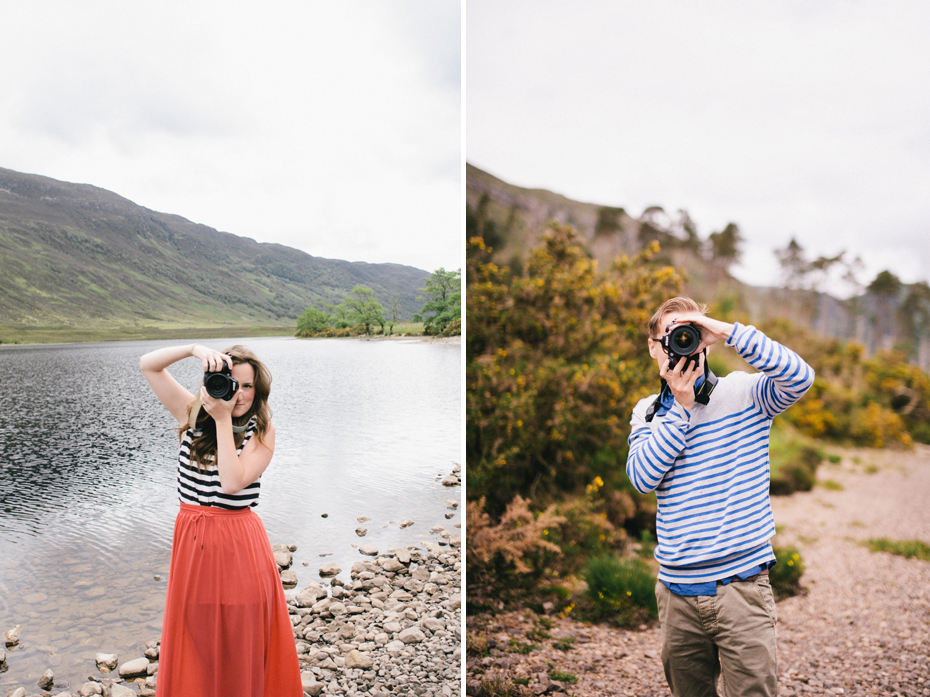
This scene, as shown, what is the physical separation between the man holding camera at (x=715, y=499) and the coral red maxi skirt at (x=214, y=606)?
2.97 feet

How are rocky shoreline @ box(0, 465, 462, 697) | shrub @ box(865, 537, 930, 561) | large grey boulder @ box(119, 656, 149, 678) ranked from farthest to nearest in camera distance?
1. shrub @ box(865, 537, 930, 561)
2. rocky shoreline @ box(0, 465, 462, 697)
3. large grey boulder @ box(119, 656, 149, 678)

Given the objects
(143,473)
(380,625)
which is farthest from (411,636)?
(143,473)

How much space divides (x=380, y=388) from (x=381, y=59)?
1384mm

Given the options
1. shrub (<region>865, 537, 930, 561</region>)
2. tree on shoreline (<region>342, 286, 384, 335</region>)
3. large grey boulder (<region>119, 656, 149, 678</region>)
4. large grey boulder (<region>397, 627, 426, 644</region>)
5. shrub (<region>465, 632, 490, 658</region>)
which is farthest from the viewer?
shrub (<region>865, 537, 930, 561</region>)

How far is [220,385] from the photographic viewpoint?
1.17 metres

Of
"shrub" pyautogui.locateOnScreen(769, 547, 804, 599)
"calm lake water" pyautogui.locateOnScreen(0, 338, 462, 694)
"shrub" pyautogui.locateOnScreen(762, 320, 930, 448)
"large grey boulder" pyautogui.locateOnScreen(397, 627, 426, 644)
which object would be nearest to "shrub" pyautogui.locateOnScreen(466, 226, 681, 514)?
"calm lake water" pyautogui.locateOnScreen(0, 338, 462, 694)

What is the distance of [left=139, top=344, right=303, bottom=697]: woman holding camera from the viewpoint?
1.19 meters

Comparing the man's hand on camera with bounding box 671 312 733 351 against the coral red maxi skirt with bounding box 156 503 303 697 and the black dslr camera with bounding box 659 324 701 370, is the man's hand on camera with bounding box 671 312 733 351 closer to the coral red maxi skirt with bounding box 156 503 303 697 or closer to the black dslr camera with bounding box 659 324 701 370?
the black dslr camera with bounding box 659 324 701 370

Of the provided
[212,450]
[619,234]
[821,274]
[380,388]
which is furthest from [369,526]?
[821,274]

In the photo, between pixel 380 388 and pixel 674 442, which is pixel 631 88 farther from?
pixel 674 442

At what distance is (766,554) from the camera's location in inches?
43.0

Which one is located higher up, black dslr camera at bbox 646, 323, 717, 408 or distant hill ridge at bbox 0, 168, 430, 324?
distant hill ridge at bbox 0, 168, 430, 324

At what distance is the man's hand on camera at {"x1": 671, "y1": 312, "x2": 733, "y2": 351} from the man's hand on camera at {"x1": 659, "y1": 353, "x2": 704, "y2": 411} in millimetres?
36

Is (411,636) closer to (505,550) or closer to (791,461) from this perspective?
(505,550)
